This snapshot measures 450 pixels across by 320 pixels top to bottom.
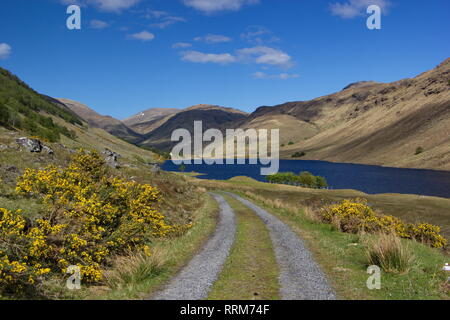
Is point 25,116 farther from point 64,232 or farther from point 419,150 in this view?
point 419,150

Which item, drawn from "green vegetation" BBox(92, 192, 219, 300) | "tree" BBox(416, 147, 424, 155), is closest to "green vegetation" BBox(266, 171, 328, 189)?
"tree" BBox(416, 147, 424, 155)

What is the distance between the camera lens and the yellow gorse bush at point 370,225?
72.3 feet

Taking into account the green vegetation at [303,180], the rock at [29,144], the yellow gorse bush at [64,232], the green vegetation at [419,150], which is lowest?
the green vegetation at [303,180]

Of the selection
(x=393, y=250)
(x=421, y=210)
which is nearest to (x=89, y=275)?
(x=393, y=250)

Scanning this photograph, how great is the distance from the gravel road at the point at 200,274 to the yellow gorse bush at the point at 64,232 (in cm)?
272

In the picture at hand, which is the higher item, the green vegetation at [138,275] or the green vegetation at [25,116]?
the green vegetation at [25,116]

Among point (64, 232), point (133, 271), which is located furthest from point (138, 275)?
point (64, 232)

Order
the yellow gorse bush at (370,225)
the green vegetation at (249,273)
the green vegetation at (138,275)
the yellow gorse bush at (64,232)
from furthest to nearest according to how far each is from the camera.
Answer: the yellow gorse bush at (370,225) < the green vegetation at (138,275) < the green vegetation at (249,273) < the yellow gorse bush at (64,232)

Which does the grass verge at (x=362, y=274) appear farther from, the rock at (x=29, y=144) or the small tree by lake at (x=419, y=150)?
the small tree by lake at (x=419, y=150)

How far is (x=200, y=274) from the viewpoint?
38.9 ft

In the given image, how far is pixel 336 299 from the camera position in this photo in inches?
371

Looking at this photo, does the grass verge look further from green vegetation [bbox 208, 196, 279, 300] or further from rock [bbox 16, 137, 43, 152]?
rock [bbox 16, 137, 43, 152]

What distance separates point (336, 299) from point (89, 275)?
831cm

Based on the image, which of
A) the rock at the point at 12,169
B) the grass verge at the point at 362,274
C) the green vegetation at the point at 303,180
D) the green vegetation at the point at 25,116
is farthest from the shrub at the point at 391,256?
the green vegetation at the point at 303,180
